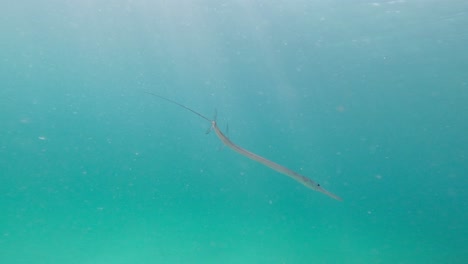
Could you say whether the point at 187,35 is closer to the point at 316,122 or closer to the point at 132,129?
the point at 132,129

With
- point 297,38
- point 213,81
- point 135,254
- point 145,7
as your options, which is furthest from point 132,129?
point 297,38

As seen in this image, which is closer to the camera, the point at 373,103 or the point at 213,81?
the point at 213,81

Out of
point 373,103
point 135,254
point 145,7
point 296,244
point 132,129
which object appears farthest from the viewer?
point 373,103

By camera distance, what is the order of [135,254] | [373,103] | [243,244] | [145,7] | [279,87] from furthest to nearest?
[373,103]
[279,87]
[145,7]
[243,244]
[135,254]

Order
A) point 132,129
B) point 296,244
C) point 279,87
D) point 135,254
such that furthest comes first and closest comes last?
point 279,87, point 132,129, point 296,244, point 135,254

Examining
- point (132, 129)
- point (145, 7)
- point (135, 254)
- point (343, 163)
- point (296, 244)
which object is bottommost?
point (135, 254)

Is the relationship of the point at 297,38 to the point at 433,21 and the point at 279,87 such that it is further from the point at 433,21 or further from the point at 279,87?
the point at 433,21

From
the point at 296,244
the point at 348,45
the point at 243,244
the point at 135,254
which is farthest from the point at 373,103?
the point at 135,254

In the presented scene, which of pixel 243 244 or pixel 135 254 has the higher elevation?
pixel 243 244

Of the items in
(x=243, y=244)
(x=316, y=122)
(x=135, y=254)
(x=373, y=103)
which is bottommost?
(x=135, y=254)
